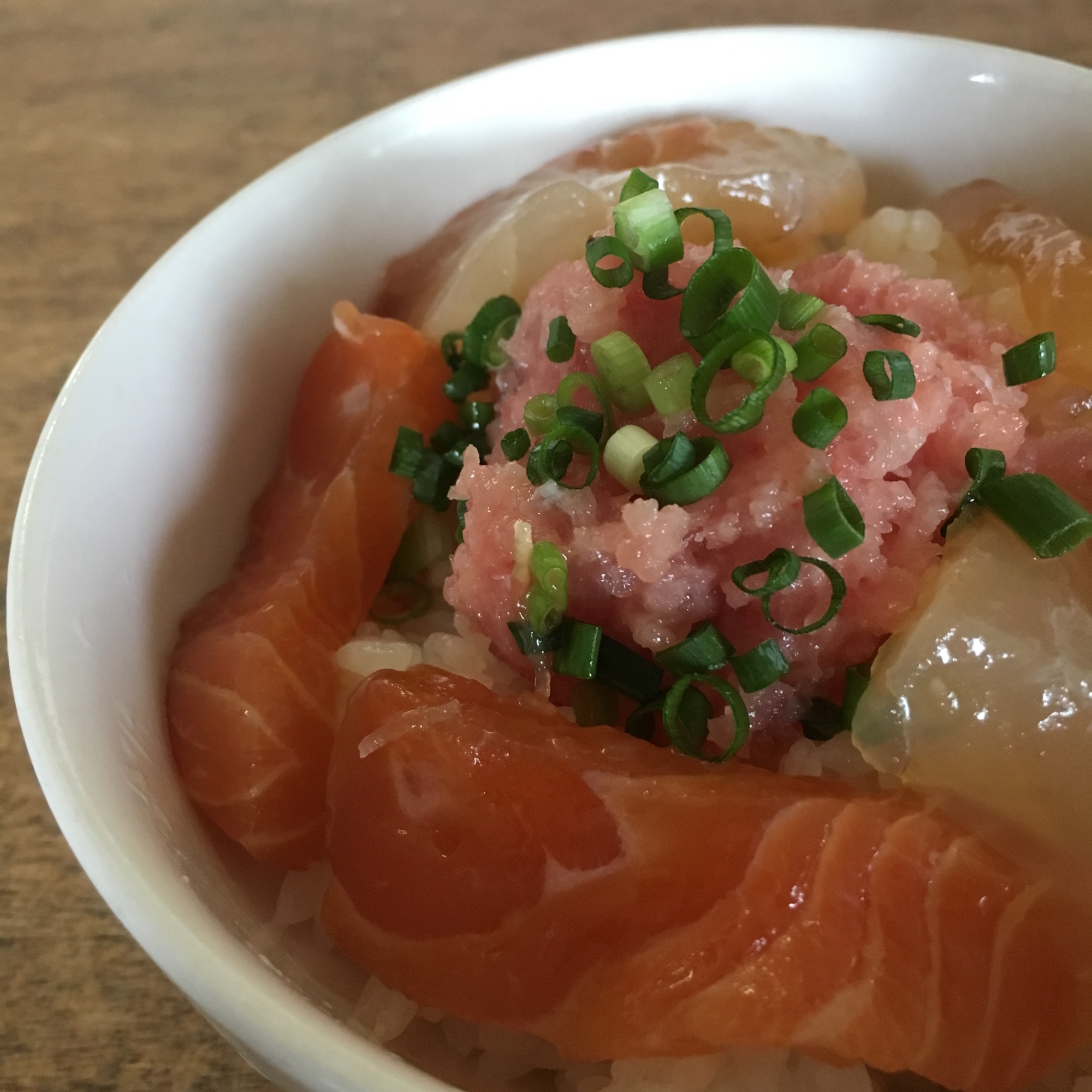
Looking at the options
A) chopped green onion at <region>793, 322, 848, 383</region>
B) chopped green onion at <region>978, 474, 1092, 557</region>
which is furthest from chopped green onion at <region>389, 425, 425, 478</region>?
chopped green onion at <region>978, 474, 1092, 557</region>

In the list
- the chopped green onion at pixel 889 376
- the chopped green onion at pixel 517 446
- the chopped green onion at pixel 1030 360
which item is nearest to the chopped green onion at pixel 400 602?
the chopped green onion at pixel 517 446

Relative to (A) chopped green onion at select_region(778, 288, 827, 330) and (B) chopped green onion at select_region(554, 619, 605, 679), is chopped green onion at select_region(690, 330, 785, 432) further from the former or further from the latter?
(B) chopped green onion at select_region(554, 619, 605, 679)

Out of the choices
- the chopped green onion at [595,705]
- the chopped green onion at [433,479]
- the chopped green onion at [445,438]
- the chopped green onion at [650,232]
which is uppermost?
the chopped green onion at [650,232]

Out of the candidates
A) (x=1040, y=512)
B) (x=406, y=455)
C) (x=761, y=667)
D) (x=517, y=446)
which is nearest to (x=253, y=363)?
(x=406, y=455)

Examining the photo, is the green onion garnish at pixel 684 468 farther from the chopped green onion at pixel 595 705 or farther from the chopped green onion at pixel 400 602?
the chopped green onion at pixel 400 602

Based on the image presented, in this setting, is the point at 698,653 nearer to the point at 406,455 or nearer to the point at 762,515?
the point at 762,515
